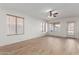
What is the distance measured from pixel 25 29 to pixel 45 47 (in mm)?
628

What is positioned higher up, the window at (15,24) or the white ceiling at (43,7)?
the white ceiling at (43,7)

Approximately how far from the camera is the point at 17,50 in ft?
8.82

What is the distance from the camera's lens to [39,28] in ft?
9.72

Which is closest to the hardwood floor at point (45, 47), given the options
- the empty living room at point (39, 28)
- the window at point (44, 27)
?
the empty living room at point (39, 28)

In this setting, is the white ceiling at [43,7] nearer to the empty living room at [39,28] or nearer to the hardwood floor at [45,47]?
the empty living room at [39,28]

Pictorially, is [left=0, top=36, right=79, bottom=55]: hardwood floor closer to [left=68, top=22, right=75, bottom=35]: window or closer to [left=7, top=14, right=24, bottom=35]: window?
[left=68, top=22, right=75, bottom=35]: window

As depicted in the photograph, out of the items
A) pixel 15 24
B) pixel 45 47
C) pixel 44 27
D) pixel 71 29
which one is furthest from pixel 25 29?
pixel 71 29

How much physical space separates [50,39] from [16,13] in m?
0.95

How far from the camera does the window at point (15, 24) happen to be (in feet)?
8.88

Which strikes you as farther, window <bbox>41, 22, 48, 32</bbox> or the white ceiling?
window <bbox>41, 22, 48, 32</bbox>

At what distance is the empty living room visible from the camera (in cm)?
267

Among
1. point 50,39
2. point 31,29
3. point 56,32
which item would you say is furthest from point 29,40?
point 56,32

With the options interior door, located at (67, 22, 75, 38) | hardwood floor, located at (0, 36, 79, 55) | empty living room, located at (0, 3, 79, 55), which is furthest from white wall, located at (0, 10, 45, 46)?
interior door, located at (67, 22, 75, 38)
